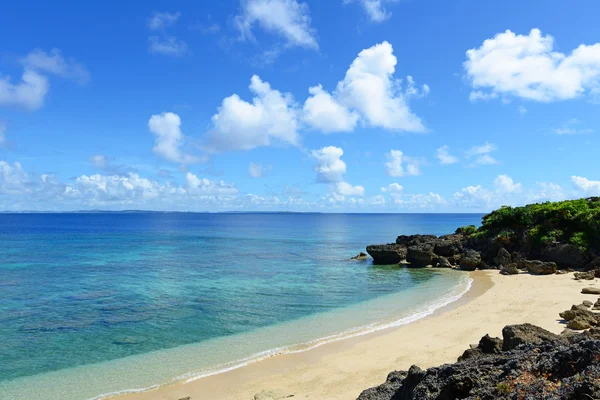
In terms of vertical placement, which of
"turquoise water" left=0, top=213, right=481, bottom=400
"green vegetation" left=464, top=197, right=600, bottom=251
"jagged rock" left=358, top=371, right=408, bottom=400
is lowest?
"turquoise water" left=0, top=213, right=481, bottom=400

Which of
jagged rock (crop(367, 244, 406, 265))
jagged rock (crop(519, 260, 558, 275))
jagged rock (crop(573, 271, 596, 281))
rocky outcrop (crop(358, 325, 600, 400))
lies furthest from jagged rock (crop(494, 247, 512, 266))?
rocky outcrop (crop(358, 325, 600, 400))

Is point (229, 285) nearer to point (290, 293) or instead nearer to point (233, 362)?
point (290, 293)

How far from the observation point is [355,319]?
24844 mm

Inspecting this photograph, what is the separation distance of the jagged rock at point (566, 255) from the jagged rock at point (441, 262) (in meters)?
9.46

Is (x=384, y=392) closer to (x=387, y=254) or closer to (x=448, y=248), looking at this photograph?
(x=448, y=248)

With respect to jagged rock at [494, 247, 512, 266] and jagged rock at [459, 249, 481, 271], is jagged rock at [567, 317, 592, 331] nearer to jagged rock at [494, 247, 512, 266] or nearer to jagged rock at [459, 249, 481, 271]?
jagged rock at [459, 249, 481, 271]

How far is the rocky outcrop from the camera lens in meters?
6.26

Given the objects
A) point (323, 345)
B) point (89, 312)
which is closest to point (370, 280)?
point (323, 345)

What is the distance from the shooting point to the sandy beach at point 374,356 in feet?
48.3

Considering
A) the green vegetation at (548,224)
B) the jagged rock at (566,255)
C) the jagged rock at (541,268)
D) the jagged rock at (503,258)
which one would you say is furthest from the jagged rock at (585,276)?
the jagged rock at (503,258)

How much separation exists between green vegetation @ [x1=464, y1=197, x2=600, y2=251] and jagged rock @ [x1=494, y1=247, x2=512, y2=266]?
9.48 ft

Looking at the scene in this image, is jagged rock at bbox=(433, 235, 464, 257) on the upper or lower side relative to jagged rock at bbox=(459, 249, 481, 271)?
upper

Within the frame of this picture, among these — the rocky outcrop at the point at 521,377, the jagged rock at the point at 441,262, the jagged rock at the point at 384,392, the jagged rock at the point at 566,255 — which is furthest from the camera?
the jagged rock at the point at 441,262

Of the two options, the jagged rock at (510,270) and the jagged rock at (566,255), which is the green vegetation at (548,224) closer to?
the jagged rock at (566,255)
